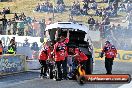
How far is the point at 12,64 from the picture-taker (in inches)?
877

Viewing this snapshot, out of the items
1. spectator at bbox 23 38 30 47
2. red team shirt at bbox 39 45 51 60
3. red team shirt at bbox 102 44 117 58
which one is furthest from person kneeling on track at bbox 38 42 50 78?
spectator at bbox 23 38 30 47

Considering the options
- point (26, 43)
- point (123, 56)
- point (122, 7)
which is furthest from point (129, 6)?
point (26, 43)

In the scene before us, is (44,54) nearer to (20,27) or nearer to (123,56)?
(20,27)

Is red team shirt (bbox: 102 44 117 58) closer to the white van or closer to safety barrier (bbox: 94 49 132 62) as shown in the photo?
the white van

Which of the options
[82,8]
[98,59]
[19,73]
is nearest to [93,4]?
[82,8]

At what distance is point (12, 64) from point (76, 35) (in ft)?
17.2

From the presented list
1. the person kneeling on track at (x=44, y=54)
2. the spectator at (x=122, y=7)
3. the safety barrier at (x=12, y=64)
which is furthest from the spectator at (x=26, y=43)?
the person kneeling on track at (x=44, y=54)

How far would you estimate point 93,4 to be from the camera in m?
38.1

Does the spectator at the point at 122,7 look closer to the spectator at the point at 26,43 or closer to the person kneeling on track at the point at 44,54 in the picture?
the spectator at the point at 26,43

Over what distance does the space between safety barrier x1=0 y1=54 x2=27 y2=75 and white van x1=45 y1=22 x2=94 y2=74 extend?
3.66 metres

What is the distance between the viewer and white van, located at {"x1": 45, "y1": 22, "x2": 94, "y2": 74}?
17.5 meters

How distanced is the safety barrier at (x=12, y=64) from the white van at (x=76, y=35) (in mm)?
3662

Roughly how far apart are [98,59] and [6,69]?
1289 centimetres

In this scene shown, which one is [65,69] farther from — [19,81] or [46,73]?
[19,81]
